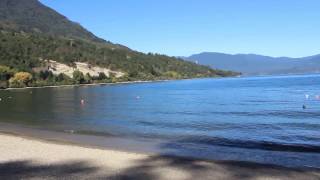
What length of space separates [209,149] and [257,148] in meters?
3.14

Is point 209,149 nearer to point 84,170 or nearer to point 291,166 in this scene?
point 291,166

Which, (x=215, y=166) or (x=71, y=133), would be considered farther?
(x=71, y=133)

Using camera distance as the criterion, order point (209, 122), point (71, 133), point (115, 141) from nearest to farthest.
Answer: point (115, 141) → point (71, 133) → point (209, 122)

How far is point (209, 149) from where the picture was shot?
98.9 feet

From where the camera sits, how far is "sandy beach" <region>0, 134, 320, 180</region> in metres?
19.8

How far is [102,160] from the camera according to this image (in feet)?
76.8

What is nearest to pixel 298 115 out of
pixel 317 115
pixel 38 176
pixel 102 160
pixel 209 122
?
pixel 317 115

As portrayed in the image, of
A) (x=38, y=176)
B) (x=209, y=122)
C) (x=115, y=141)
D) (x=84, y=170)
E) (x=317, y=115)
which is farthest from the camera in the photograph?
(x=317, y=115)

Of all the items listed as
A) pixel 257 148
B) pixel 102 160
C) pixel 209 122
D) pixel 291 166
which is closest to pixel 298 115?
pixel 209 122

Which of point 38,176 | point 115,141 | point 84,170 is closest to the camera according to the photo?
point 38,176

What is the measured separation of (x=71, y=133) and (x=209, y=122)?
14871 mm

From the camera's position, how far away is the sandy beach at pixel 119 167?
64.8 feet

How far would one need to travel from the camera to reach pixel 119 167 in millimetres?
21469

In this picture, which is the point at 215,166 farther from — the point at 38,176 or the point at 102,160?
the point at 38,176
